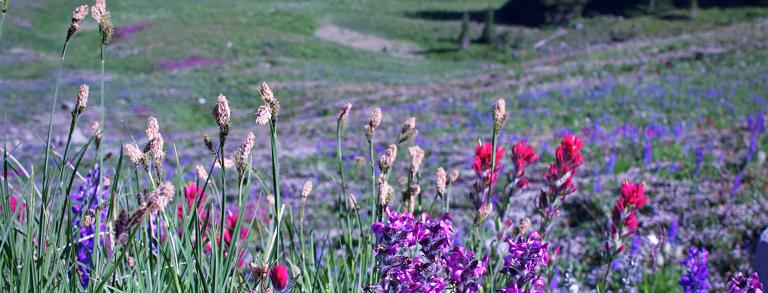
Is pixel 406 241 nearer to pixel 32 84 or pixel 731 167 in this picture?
pixel 731 167

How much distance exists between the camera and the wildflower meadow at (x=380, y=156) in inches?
62.1

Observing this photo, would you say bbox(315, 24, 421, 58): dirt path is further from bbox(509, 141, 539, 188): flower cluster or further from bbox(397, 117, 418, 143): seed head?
bbox(397, 117, 418, 143): seed head

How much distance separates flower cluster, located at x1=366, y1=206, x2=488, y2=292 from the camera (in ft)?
4.87

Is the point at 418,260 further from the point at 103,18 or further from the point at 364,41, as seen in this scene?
the point at 364,41

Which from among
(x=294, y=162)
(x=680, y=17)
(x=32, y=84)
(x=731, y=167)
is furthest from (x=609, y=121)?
(x=680, y=17)

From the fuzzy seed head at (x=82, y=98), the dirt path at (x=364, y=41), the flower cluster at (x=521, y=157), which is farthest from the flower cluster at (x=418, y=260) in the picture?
the dirt path at (x=364, y=41)

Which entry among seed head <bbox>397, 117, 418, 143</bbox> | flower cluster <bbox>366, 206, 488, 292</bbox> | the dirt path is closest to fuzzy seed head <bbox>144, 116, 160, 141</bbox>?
flower cluster <bbox>366, 206, 488, 292</bbox>

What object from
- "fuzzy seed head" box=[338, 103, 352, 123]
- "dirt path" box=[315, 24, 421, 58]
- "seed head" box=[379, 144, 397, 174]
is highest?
"fuzzy seed head" box=[338, 103, 352, 123]

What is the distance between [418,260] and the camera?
1518mm

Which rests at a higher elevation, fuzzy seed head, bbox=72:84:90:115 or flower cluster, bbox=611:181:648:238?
fuzzy seed head, bbox=72:84:90:115

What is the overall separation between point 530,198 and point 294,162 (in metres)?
5.75

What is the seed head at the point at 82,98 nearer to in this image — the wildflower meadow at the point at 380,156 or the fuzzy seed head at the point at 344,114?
the wildflower meadow at the point at 380,156

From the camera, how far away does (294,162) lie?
40.0 ft

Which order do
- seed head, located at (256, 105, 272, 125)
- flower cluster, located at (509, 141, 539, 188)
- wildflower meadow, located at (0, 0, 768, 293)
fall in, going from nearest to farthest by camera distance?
seed head, located at (256, 105, 272, 125) < wildflower meadow, located at (0, 0, 768, 293) < flower cluster, located at (509, 141, 539, 188)
